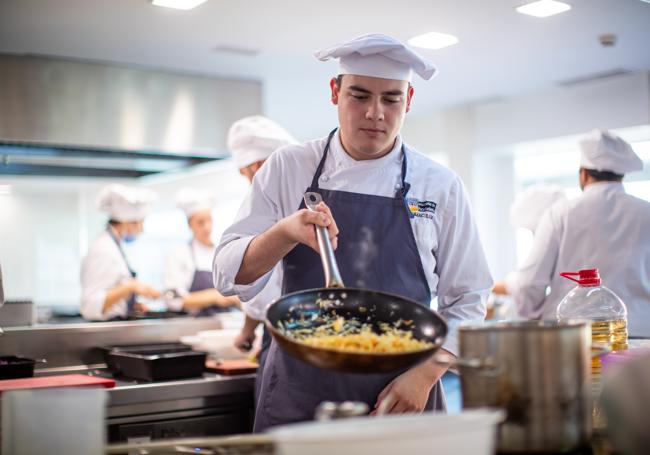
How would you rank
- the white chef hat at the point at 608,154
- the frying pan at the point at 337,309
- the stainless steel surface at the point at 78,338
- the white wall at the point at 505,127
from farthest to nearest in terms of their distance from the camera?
the white wall at the point at 505,127
the white chef hat at the point at 608,154
the stainless steel surface at the point at 78,338
the frying pan at the point at 337,309

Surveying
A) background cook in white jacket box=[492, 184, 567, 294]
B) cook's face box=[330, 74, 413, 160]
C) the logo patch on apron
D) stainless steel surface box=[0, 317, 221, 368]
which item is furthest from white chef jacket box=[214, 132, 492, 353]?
background cook in white jacket box=[492, 184, 567, 294]

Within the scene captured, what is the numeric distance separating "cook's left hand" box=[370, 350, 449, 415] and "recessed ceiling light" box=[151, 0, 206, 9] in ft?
9.01

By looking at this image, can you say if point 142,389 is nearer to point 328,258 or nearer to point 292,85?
point 328,258

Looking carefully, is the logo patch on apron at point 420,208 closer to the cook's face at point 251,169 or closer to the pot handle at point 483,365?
the pot handle at point 483,365

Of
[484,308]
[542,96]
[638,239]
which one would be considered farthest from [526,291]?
[542,96]

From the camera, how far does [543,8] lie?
14.5ft

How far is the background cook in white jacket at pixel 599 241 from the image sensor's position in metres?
3.61

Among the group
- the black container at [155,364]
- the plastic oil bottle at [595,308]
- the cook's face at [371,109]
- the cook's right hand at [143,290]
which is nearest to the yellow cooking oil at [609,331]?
the plastic oil bottle at [595,308]

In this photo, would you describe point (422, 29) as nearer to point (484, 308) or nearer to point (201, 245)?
point (201, 245)

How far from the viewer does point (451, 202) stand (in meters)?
2.29

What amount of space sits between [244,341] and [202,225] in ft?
8.43

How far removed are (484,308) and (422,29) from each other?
9.75ft

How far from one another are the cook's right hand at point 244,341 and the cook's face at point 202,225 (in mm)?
2478

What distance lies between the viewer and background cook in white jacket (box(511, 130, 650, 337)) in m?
3.61
